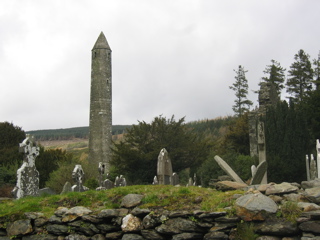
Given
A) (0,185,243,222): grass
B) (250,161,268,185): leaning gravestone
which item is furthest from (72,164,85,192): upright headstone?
(250,161,268,185): leaning gravestone

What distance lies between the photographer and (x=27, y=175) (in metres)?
12.3

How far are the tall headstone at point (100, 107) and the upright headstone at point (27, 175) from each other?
1305 inches

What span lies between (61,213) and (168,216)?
8.06ft

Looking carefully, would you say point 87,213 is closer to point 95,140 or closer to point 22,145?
point 22,145

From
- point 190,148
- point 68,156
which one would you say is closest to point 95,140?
point 68,156

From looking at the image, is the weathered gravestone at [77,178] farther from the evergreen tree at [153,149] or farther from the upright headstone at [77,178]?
the evergreen tree at [153,149]

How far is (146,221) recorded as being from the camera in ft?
28.6

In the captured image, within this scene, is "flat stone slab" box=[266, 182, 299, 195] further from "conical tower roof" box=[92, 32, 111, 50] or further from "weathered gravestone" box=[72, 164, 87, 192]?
"conical tower roof" box=[92, 32, 111, 50]

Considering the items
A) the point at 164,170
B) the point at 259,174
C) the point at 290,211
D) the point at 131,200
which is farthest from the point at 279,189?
the point at 164,170

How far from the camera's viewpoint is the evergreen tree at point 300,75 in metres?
50.9

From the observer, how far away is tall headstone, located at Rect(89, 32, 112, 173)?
151 feet

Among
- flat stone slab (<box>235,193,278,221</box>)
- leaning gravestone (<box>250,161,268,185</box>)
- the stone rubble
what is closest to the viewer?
the stone rubble

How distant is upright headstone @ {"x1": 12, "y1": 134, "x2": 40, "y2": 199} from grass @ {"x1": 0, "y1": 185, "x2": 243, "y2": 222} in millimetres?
1248

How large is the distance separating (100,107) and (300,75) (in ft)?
76.5
